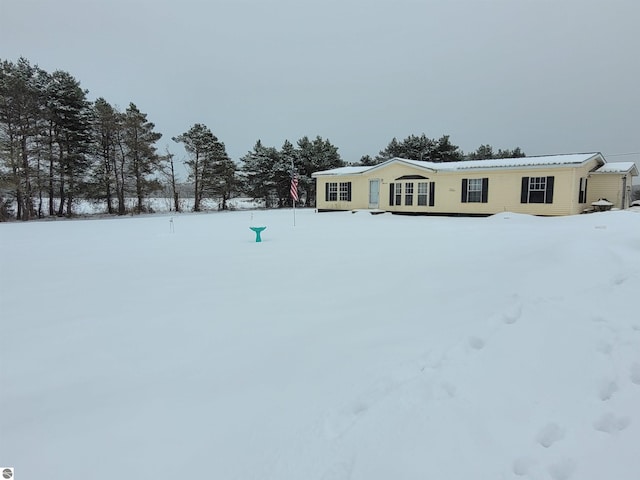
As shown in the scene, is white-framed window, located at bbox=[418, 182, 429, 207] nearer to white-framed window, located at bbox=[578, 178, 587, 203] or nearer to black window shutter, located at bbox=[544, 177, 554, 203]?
black window shutter, located at bbox=[544, 177, 554, 203]

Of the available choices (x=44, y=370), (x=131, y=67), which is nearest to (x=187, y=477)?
(x=44, y=370)

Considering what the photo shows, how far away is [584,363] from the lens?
264cm

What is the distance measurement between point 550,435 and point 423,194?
57.2ft

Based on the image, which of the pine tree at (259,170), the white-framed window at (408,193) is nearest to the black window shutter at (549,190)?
the white-framed window at (408,193)

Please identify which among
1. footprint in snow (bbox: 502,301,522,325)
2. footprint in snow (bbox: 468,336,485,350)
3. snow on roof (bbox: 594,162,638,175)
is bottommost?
footprint in snow (bbox: 468,336,485,350)

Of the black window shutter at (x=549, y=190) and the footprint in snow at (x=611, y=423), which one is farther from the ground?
the black window shutter at (x=549, y=190)

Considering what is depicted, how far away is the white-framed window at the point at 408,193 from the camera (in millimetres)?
18828

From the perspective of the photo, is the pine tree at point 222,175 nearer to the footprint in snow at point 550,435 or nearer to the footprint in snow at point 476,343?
the footprint in snow at point 476,343

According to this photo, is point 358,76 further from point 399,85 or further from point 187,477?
point 187,477

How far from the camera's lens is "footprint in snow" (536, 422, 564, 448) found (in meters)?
1.91

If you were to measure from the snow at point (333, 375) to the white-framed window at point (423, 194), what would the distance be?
520 inches

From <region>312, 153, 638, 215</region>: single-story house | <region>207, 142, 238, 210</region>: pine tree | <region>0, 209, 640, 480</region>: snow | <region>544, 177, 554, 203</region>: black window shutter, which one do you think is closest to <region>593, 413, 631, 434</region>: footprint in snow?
<region>0, 209, 640, 480</region>: snow

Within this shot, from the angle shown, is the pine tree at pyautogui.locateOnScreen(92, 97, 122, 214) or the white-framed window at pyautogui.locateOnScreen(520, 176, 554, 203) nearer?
the white-framed window at pyautogui.locateOnScreen(520, 176, 554, 203)

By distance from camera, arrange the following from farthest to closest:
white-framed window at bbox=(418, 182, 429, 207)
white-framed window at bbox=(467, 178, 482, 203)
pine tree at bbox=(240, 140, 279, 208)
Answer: pine tree at bbox=(240, 140, 279, 208) → white-framed window at bbox=(418, 182, 429, 207) → white-framed window at bbox=(467, 178, 482, 203)
